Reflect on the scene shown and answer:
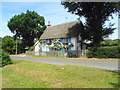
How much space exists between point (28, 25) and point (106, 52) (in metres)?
33.2

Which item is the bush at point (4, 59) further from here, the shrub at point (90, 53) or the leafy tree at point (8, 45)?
the leafy tree at point (8, 45)

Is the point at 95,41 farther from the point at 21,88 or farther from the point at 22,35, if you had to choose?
the point at 22,35

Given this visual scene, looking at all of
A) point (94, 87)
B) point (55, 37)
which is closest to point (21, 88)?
point (94, 87)

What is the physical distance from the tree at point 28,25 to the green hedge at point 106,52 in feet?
93.9

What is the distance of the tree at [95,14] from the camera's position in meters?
22.4

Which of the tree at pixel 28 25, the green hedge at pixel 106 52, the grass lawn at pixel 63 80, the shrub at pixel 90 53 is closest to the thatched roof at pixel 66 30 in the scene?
the shrub at pixel 90 53

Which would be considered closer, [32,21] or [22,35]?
[32,21]

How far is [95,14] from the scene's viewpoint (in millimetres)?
23000

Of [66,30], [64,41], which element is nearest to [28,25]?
[66,30]

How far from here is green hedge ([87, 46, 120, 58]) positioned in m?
18.1

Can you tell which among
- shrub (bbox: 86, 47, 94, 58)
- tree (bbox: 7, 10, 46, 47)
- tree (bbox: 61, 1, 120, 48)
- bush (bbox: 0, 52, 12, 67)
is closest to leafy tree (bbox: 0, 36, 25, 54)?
tree (bbox: 7, 10, 46, 47)

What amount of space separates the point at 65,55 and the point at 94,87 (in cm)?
2069

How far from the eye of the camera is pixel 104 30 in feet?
79.1

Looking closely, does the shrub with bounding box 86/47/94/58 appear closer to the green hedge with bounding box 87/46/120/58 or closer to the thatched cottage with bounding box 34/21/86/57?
the green hedge with bounding box 87/46/120/58
